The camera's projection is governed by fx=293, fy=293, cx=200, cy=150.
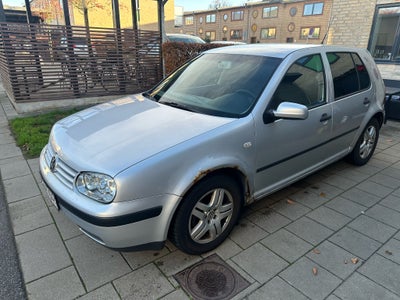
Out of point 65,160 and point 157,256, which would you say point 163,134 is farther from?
point 157,256

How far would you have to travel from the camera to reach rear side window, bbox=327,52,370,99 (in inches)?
129

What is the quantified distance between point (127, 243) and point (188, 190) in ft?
1.78

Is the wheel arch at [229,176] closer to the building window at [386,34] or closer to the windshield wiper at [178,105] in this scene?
the windshield wiper at [178,105]

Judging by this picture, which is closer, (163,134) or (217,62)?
(163,134)

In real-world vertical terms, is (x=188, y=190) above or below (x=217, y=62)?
below

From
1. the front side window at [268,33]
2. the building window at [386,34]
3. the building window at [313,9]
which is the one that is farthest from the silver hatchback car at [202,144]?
the front side window at [268,33]

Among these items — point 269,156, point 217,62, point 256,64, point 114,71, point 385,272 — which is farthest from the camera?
point 114,71

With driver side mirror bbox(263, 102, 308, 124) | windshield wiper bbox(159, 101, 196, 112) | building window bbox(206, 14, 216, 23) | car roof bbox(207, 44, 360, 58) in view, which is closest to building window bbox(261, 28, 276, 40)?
building window bbox(206, 14, 216, 23)

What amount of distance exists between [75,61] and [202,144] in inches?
238

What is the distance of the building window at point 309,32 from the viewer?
36909mm

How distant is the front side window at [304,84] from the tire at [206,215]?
86 centimetres

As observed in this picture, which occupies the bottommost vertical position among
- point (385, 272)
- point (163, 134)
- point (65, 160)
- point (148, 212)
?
point (385, 272)

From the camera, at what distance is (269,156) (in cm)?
262

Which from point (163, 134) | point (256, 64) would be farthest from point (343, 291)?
point (256, 64)
